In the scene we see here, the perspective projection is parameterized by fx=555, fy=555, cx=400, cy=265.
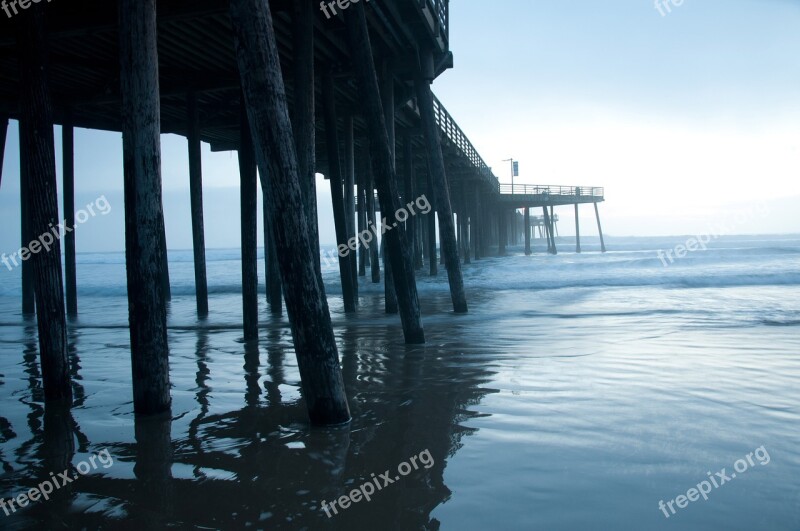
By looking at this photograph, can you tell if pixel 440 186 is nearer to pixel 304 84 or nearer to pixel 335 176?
pixel 335 176

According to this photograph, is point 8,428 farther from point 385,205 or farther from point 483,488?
point 385,205

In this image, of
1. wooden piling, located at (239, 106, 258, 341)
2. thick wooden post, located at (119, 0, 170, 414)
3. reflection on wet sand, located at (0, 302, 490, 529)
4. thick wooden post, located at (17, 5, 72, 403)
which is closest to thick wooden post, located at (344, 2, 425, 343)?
reflection on wet sand, located at (0, 302, 490, 529)

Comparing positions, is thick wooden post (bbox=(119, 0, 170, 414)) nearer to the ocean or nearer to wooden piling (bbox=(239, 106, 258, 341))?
the ocean

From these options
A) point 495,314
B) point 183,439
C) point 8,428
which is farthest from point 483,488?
point 495,314

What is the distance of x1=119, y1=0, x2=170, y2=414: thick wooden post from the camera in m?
3.05

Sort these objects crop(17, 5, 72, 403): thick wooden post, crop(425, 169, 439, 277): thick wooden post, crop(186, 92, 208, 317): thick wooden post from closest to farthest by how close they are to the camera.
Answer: crop(17, 5, 72, 403): thick wooden post
crop(186, 92, 208, 317): thick wooden post
crop(425, 169, 439, 277): thick wooden post

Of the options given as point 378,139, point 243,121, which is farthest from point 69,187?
point 378,139

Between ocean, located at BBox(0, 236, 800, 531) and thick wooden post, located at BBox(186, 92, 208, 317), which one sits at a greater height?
thick wooden post, located at BBox(186, 92, 208, 317)

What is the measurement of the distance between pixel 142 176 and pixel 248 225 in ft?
9.50

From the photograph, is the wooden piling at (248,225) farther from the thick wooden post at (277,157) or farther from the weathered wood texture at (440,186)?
the thick wooden post at (277,157)

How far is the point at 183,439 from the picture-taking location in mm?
2891

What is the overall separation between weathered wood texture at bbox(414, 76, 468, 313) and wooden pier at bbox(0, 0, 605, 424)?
3cm

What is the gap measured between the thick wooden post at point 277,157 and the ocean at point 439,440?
735 millimetres

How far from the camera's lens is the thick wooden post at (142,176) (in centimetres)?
305
